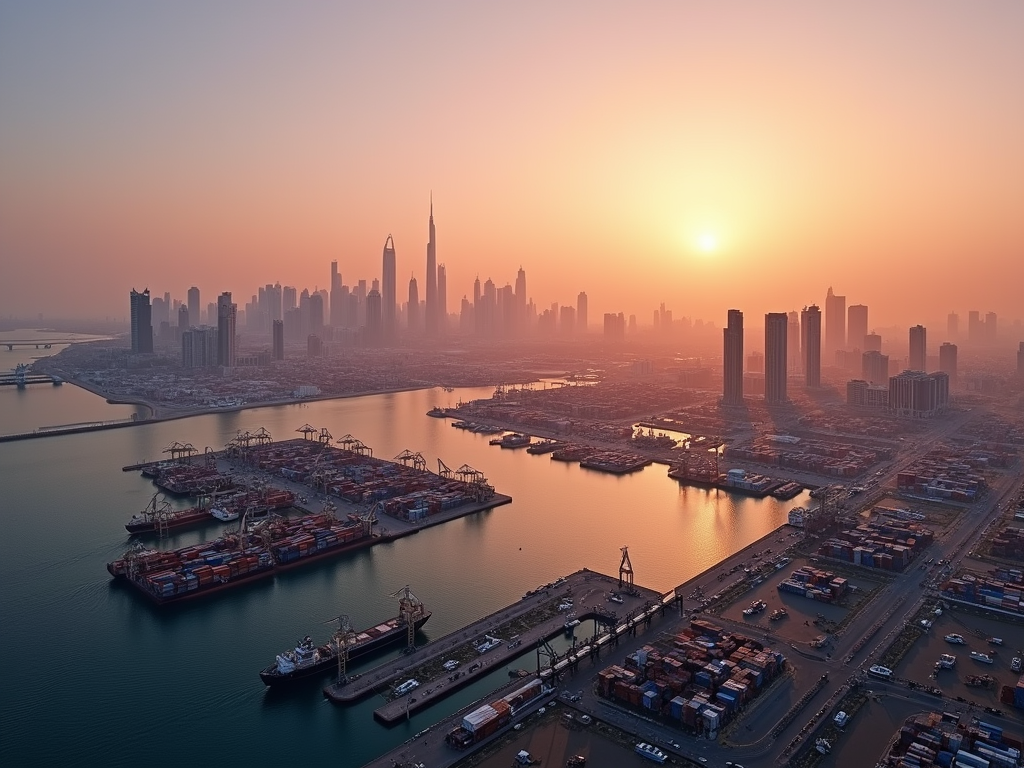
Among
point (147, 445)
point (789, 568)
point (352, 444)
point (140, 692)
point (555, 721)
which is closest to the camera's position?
point (555, 721)

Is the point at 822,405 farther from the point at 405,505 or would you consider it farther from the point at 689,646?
the point at 689,646

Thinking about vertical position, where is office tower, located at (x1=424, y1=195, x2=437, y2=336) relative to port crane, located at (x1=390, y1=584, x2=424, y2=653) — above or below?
above

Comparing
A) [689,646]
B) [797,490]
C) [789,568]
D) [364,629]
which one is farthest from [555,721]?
[797,490]

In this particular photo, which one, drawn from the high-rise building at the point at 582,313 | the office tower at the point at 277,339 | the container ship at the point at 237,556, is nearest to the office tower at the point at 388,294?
the office tower at the point at 277,339

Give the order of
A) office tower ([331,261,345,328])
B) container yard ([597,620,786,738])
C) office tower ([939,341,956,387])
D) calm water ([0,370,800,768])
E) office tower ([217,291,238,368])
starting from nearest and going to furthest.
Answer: container yard ([597,620,786,738]), calm water ([0,370,800,768]), office tower ([939,341,956,387]), office tower ([217,291,238,368]), office tower ([331,261,345,328])

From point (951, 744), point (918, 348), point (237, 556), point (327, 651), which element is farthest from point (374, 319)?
point (951, 744)

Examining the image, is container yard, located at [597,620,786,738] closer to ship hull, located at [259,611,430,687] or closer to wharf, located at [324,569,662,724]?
wharf, located at [324,569,662,724]

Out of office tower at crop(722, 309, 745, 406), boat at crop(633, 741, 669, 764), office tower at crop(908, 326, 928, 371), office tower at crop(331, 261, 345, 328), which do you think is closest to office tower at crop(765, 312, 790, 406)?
office tower at crop(722, 309, 745, 406)
